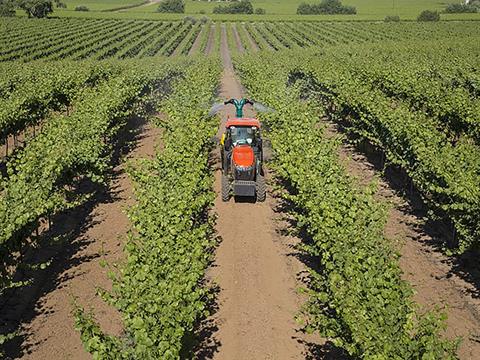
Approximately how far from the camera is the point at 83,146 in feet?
42.6

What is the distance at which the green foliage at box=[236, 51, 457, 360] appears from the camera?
241 inches

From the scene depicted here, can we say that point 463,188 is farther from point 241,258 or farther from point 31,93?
point 31,93

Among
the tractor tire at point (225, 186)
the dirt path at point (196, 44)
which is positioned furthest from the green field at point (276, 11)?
the tractor tire at point (225, 186)

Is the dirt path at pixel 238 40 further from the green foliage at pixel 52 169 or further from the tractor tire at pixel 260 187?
the tractor tire at pixel 260 187

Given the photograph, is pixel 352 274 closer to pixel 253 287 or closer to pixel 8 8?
pixel 253 287

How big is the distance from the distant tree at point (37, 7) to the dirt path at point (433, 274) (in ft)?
271

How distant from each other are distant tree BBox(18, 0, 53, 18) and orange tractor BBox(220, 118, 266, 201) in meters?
81.2

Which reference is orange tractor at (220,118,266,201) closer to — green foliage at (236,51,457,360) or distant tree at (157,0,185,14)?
green foliage at (236,51,457,360)

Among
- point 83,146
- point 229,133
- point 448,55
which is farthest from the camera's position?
point 448,55

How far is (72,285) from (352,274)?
20.5ft

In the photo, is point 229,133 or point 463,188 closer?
point 463,188

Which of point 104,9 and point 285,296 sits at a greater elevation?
point 104,9

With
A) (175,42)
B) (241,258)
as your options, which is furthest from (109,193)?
(175,42)

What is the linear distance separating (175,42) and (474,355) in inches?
2369
